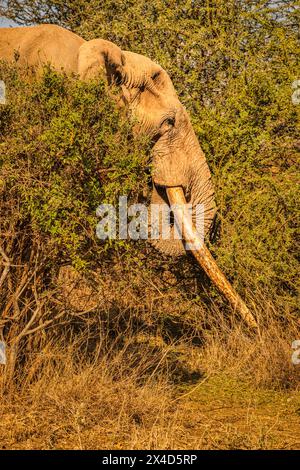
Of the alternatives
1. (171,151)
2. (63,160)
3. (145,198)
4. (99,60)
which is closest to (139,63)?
(171,151)

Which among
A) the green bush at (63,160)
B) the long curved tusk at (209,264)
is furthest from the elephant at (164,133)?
the green bush at (63,160)

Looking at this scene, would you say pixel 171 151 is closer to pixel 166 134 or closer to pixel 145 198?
pixel 166 134

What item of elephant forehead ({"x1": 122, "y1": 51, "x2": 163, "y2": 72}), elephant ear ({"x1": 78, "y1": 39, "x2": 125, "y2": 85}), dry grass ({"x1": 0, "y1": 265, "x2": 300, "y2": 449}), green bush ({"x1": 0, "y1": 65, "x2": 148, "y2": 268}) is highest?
elephant forehead ({"x1": 122, "y1": 51, "x2": 163, "y2": 72})

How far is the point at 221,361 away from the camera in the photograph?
7.89 m

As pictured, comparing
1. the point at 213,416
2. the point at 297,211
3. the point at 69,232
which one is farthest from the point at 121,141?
the point at 297,211

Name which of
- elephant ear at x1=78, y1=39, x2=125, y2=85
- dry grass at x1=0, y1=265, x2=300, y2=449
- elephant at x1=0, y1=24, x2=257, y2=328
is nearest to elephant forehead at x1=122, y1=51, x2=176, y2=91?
elephant at x1=0, y1=24, x2=257, y2=328

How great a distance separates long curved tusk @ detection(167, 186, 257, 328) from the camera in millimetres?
7875

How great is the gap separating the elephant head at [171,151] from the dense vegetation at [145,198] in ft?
0.92

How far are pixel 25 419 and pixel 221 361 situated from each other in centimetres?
279

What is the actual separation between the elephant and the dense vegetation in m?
0.28

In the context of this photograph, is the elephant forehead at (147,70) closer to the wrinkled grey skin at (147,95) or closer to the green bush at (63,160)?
the wrinkled grey skin at (147,95)

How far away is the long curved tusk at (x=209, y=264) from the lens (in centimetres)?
788

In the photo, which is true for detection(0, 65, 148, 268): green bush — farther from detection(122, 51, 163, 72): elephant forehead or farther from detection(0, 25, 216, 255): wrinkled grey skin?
detection(122, 51, 163, 72): elephant forehead

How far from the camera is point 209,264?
25.9 feet
